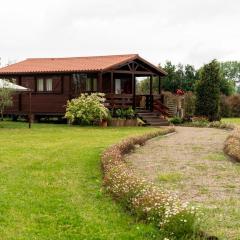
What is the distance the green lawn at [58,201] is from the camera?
654 centimetres

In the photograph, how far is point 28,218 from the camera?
7.17 m

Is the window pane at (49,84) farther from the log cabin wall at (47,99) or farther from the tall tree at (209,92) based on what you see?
the tall tree at (209,92)

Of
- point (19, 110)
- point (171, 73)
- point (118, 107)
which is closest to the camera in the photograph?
point (118, 107)

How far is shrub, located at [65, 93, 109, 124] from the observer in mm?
25844

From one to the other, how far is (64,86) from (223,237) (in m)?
24.2

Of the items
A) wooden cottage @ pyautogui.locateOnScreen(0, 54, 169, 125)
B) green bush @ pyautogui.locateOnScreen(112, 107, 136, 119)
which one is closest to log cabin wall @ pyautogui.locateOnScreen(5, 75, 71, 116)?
wooden cottage @ pyautogui.locateOnScreen(0, 54, 169, 125)

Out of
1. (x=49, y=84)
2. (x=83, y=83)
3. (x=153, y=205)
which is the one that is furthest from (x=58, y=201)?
(x=49, y=84)

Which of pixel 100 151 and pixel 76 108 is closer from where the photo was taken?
pixel 100 151

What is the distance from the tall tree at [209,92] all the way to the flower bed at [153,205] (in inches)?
853

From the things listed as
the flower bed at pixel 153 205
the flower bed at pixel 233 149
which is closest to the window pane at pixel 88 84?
the flower bed at pixel 233 149

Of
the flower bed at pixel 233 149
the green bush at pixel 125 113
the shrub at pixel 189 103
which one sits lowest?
the flower bed at pixel 233 149

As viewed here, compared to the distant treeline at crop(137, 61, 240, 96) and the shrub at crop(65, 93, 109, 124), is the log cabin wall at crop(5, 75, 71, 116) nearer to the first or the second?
the shrub at crop(65, 93, 109, 124)

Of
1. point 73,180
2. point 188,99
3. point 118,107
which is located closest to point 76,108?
point 118,107

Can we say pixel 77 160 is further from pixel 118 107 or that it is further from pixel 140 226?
pixel 118 107
